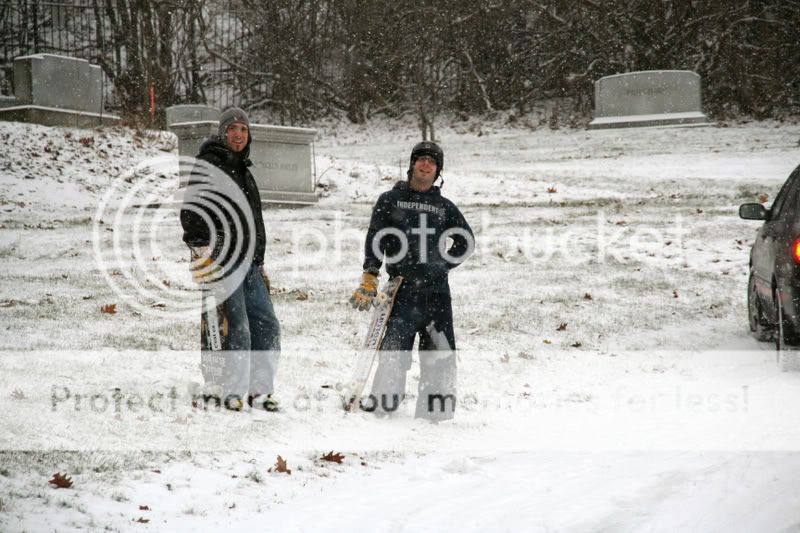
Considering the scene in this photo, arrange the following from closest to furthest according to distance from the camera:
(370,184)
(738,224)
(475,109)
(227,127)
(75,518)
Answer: (75,518)
(227,127)
(738,224)
(370,184)
(475,109)

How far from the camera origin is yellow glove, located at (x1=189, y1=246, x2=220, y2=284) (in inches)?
212

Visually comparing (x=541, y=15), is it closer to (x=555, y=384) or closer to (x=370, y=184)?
(x=370, y=184)

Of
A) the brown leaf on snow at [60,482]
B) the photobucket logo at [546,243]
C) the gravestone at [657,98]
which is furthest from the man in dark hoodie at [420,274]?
the gravestone at [657,98]

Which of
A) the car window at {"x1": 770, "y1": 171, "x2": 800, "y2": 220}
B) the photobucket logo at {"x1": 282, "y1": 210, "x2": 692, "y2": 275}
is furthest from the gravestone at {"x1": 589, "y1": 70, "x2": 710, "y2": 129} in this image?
the car window at {"x1": 770, "y1": 171, "x2": 800, "y2": 220}

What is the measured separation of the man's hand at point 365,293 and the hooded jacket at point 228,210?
0.72 m

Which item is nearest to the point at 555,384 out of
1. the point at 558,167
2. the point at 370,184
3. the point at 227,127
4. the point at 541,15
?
the point at 227,127

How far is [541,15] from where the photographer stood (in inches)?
1448

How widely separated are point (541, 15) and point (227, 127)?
1330 inches

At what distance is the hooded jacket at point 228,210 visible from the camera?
531 centimetres

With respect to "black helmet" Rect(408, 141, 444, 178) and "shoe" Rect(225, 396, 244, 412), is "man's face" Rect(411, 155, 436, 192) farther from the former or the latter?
"shoe" Rect(225, 396, 244, 412)

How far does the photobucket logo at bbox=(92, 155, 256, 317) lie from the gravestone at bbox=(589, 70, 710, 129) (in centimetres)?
1550

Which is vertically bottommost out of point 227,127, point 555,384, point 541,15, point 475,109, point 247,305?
point 555,384

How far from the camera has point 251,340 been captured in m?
5.80

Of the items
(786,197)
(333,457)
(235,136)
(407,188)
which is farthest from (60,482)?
(786,197)
